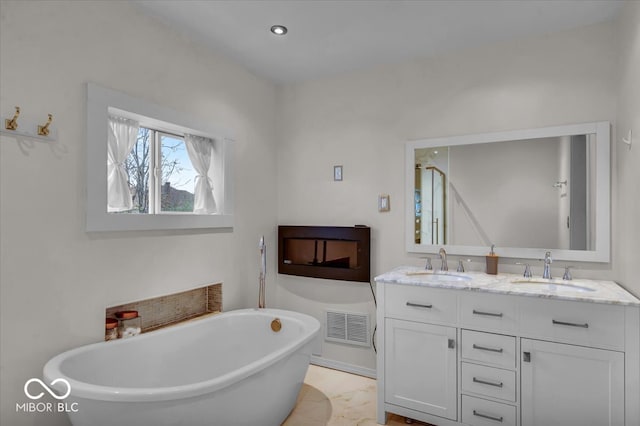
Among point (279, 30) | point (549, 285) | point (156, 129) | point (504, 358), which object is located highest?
point (279, 30)

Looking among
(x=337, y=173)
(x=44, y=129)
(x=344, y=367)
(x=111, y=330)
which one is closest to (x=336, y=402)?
(x=344, y=367)

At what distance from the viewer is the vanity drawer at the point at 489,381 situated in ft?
6.51

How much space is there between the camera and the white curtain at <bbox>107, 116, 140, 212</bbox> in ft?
7.36

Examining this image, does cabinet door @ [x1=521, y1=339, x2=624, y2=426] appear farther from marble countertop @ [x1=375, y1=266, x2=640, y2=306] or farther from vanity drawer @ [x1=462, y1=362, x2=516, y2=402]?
marble countertop @ [x1=375, y1=266, x2=640, y2=306]

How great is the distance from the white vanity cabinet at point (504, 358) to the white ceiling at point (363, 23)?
5.47 ft

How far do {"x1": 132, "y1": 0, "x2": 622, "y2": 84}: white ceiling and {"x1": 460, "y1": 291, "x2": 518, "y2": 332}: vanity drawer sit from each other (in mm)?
1699

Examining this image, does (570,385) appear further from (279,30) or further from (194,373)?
(279,30)

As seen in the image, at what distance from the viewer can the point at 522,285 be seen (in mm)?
2150

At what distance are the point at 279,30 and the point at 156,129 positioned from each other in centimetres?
108

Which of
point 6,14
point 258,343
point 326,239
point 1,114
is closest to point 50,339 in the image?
point 1,114

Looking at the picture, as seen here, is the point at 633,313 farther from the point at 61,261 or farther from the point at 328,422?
the point at 61,261

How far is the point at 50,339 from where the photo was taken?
1814 mm

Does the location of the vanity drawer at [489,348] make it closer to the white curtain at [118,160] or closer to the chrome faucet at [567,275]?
the chrome faucet at [567,275]

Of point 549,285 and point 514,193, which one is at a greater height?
point 514,193
